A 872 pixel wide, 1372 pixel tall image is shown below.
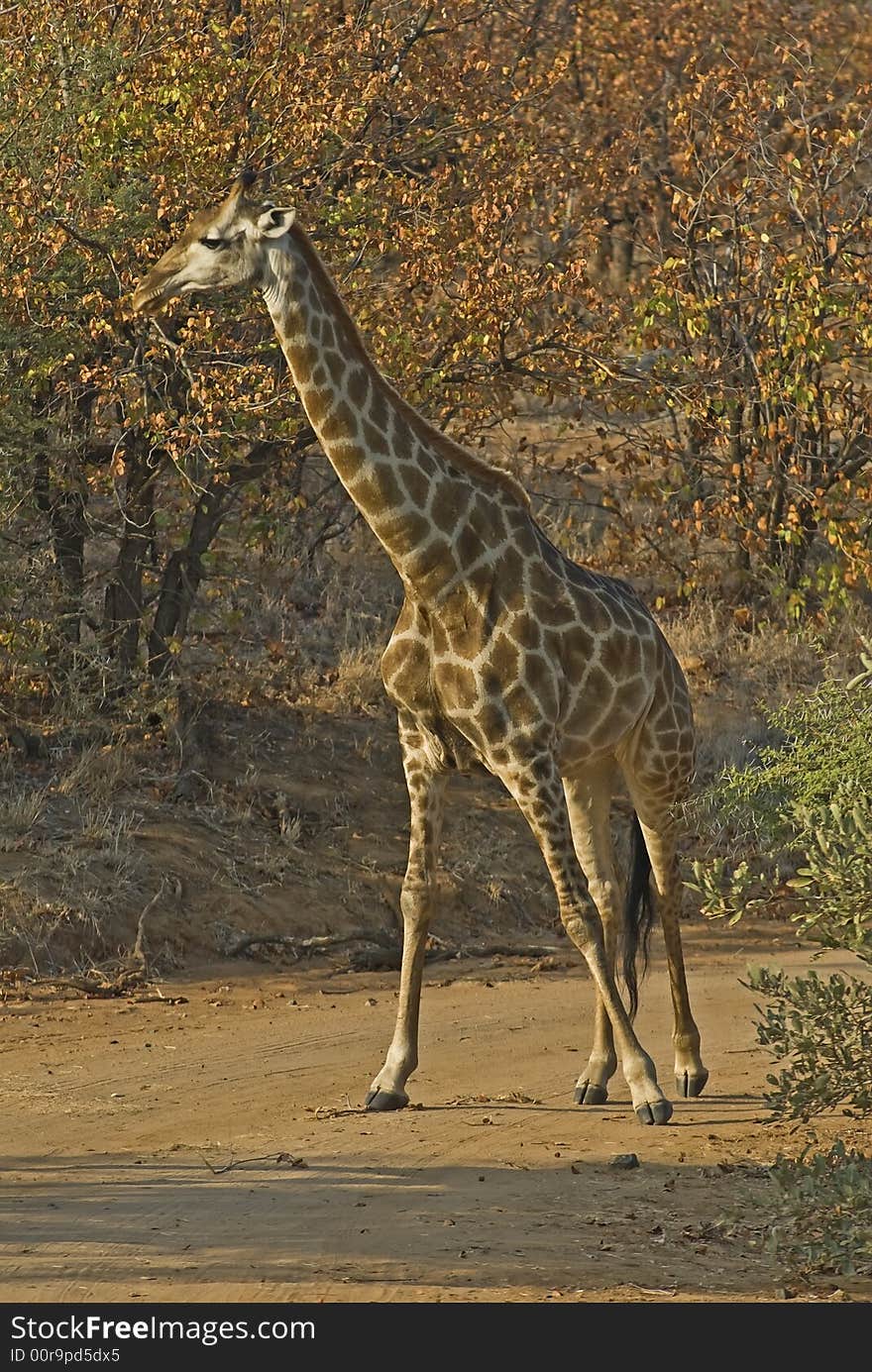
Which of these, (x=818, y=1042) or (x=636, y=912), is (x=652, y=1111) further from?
(x=818, y=1042)

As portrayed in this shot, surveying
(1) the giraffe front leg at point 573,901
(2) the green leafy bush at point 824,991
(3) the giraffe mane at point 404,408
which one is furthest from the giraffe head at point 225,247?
(2) the green leafy bush at point 824,991

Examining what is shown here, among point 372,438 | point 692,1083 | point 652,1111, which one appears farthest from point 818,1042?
point 372,438

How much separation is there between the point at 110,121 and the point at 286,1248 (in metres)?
6.95

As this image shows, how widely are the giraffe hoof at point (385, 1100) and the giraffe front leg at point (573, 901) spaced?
0.92 metres

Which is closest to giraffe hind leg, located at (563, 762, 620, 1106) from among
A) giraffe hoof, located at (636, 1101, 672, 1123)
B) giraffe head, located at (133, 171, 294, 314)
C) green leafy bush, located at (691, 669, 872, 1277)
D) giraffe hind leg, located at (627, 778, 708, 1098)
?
giraffe hind leg, located at (627, 778, 708, 1098)

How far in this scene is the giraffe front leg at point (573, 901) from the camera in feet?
25.7

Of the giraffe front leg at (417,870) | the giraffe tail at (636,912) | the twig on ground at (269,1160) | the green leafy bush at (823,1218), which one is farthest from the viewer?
the giraffe tail at (636,912)

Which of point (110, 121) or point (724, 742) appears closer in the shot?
point (110, 121)

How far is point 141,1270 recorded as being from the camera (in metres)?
5.73

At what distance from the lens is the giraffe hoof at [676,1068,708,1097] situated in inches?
333

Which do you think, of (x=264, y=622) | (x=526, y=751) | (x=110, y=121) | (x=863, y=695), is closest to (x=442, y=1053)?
(x=526, y=751)

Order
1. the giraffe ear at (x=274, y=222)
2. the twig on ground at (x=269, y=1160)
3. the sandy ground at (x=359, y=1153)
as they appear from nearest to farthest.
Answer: the sandy ground at (x=359, y=1153) → the twig on ground at (x=269, y=1160) → the giraffe ear at (x=274, y=222)

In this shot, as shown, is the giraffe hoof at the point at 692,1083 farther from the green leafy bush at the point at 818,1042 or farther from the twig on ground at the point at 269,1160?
the twig on ground at the point at 269,1160

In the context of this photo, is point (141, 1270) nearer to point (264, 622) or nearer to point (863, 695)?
point (863, 695)
